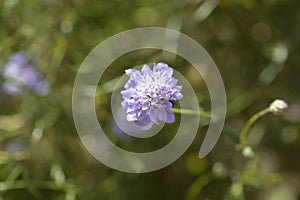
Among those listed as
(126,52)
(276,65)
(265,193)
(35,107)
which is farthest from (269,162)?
(35,107)

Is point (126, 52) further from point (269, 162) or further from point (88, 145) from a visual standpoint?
point (269, 162)

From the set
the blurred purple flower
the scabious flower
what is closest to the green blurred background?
the blurred purple flower

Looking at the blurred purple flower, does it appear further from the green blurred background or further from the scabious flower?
the scabious flower

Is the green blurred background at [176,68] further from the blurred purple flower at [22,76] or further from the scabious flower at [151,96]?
the scabious flower at [151,96]

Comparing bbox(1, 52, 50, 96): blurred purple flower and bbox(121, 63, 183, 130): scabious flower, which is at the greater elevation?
bbox(1, 52, 50, 96): blurred purple flower

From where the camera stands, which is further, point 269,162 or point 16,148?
point 269,162
